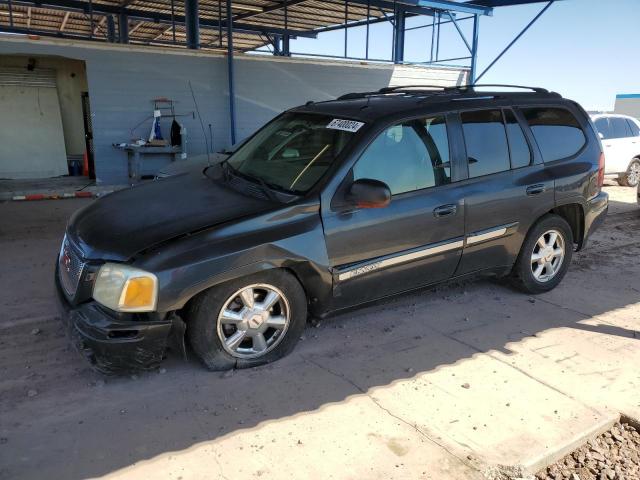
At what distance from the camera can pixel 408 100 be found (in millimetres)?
4430

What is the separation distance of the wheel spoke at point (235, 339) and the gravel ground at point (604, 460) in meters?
1.96

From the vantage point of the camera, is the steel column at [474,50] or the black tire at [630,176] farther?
the steel column at [474,50]

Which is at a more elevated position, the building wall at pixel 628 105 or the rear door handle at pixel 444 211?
the building wall at pixel 628 105

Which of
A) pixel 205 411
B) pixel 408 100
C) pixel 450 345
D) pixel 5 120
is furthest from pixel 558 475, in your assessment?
pixel 5 120

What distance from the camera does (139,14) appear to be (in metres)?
16.2

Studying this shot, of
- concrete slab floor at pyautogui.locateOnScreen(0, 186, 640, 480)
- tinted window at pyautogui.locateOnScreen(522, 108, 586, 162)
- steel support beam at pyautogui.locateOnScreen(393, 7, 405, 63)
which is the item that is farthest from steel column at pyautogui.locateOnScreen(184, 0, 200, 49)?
tinted window at pyautogui.locateOnScreen(522, 108, 586, 162)

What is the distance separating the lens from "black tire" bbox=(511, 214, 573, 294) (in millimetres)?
4906

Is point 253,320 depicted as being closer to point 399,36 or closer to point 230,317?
point 230,317

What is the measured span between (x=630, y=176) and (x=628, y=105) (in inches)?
621

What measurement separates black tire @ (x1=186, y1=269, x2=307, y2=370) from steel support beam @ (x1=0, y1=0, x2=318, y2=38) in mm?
9985

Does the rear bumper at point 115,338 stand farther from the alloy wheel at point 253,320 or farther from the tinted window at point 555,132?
the tinted window at point 555,132

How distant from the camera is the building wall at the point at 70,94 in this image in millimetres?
11672

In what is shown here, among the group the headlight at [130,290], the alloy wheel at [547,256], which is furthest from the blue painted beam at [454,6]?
the headlight at [130,290]

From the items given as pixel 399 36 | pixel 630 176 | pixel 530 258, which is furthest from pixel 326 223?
pixel 399 36
